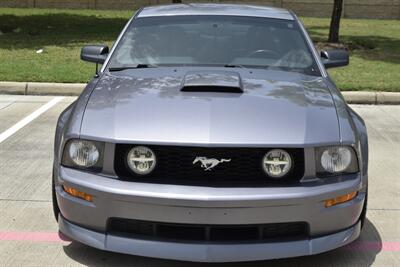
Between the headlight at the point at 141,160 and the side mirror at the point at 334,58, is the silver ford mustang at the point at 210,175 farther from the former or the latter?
the side mirror at the point at 334,58

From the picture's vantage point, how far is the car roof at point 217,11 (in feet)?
16.8

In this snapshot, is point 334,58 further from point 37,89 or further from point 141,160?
point 37,89

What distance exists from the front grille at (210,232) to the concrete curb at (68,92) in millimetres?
6139

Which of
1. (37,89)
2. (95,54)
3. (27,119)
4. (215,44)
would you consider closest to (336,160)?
(215,44)

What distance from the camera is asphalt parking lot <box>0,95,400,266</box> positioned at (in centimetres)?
374

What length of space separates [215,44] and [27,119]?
3.72 metres

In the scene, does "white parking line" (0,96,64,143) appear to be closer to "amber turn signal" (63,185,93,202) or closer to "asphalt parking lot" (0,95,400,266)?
"asphalt parking lot" (0,95,400,266)

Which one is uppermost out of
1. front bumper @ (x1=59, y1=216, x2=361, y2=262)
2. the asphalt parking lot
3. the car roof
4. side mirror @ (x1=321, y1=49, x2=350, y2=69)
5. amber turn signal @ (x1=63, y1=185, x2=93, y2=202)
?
the car roof

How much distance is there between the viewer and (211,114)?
11.4 ft

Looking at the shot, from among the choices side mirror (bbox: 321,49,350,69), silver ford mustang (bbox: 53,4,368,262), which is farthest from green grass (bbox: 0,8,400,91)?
silver ford mustang (bbox: 53,4,368,262)

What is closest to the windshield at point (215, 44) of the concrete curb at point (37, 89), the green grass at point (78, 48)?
the concrete curb at point (37, 89)

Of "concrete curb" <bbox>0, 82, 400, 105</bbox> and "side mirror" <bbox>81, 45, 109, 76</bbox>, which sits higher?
"side mirror" <bbox>81, 45, 109, 76</bbox>

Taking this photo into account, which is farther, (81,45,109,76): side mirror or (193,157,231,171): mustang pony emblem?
(81,45,109,76): side mirror

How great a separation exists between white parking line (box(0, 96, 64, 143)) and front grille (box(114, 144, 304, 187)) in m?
3.73
